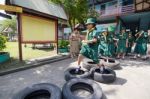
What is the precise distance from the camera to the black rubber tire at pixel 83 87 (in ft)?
9.64

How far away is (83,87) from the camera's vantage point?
3.62 meters

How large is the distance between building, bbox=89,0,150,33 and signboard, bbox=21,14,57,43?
32.2ft

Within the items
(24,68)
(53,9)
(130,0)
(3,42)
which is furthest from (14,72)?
(130,0)

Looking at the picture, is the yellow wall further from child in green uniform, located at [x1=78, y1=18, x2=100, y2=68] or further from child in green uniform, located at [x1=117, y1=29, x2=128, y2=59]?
child in green uniform, located at [x1=117, y1=29, x2=128, y2=59]

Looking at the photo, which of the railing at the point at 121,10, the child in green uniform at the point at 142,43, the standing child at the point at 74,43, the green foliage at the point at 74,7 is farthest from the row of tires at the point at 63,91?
the railing at the point at 121,10

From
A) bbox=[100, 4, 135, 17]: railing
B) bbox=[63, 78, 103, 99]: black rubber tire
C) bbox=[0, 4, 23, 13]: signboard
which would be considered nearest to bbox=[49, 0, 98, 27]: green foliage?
bbox=[0, 4, 23, 13]: signboard

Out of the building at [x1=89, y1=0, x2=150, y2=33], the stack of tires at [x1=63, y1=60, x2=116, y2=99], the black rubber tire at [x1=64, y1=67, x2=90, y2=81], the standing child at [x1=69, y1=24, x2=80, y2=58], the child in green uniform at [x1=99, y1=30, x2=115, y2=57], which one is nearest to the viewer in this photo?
the stack of tires at [x1=63, y1=60, x2=116, y2=99]

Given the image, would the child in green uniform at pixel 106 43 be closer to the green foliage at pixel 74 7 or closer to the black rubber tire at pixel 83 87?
the green foliage at pixel 74 7

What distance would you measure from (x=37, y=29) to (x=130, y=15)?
12.0m

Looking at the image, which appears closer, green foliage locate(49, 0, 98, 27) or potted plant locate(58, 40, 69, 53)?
green foliage locate(49, 0, 98, 27)

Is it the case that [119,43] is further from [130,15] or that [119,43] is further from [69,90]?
[130,15]

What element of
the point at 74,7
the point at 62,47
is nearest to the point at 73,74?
the point at 62,47

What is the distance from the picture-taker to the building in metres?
14.6

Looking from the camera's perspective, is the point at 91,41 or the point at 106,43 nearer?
the point at 91,41
